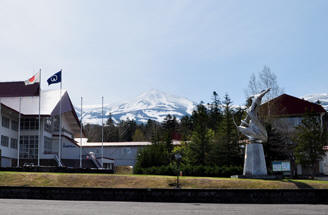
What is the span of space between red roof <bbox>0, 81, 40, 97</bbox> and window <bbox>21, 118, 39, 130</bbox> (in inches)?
210

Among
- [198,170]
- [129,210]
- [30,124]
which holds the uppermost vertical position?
[30,124]

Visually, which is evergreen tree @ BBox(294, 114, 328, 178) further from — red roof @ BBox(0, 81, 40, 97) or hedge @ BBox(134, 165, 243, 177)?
red roof @ BBox(0, 81, 40, 97)

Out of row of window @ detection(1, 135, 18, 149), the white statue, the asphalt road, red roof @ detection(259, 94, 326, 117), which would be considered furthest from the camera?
red roof @ detection(259, 94, 326, 117)

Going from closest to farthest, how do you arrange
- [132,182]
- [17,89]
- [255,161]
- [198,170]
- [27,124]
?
1. [132,182]
2. [255,161]
3. [198,170]
4. [27,124]
5. [17,89]

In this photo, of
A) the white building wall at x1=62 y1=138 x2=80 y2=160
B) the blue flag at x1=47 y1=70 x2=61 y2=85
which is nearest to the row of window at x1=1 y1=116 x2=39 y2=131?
the white building wall at x1=62 y1=138 x2=80 y2=160

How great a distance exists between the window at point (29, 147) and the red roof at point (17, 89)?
7329 mm

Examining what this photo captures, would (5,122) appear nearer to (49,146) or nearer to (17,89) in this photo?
(49,146)

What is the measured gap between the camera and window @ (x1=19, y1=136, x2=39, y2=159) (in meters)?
43.5

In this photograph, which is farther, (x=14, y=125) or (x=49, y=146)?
(x=49, y=146)

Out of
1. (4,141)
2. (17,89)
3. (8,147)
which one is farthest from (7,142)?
(17,89)

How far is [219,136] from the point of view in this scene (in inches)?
1556

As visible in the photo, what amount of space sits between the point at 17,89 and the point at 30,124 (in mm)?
8146

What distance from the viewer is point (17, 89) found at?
5019 cm

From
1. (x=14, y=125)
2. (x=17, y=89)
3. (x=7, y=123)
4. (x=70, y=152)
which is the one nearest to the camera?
(x=7, y=123)
